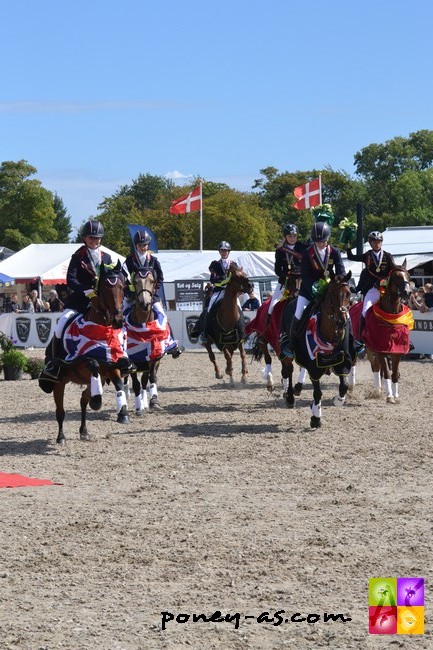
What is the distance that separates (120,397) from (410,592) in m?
7.95

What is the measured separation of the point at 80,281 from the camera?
44.6ft

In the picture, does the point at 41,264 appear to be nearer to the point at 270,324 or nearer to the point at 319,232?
the point at 270,324

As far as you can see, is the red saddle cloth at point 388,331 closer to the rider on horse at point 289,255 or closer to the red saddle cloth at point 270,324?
the rider on horse at point 289,255

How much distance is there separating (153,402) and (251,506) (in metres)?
7.75

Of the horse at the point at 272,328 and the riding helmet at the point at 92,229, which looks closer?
the riding helmet at the point at 92,229

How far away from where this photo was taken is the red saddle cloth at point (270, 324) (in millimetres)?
18484

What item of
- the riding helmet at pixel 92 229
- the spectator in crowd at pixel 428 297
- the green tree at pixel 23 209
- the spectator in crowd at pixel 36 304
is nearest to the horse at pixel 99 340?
the riding helmet at pixel 92 229

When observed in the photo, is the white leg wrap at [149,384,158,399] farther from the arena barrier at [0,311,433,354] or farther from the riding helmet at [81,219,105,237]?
the arena barrier at [0,311,433,354]

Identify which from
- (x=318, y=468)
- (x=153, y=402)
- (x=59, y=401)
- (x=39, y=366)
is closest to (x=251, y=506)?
(x=318, y=468)

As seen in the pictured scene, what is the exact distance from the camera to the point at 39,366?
2409 centimetres

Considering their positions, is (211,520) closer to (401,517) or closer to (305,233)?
(401,517)

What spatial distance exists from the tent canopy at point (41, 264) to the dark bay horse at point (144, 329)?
2748 cm

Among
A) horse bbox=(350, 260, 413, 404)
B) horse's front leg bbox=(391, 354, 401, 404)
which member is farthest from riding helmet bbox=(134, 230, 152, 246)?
horse's front leg bbox=(391, 354, 401, 404)

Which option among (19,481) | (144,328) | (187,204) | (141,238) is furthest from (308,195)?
(19,481)
